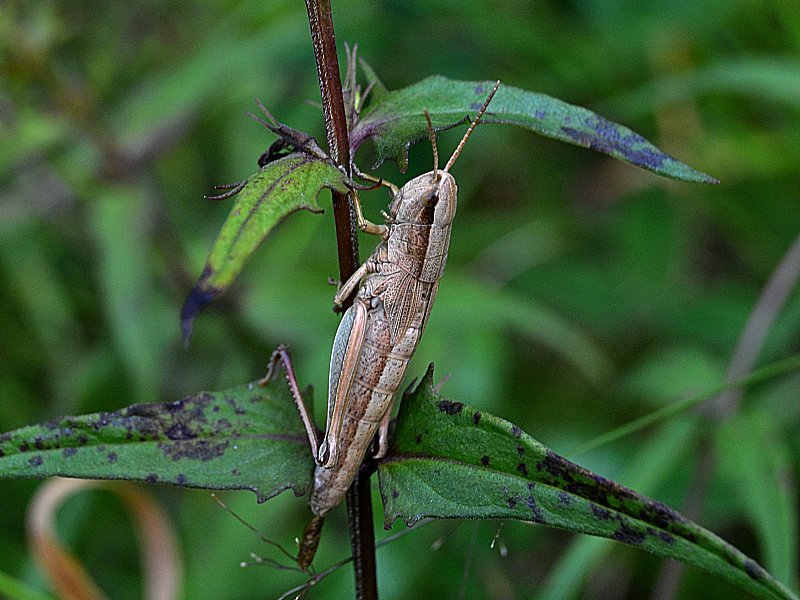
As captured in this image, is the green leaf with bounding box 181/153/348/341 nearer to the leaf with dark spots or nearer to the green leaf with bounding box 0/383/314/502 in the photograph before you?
the green leaf with bounding box 0/383/314/502

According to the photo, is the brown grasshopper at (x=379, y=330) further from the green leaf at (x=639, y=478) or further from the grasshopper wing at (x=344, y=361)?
the green leaf at (x=639, y=478)

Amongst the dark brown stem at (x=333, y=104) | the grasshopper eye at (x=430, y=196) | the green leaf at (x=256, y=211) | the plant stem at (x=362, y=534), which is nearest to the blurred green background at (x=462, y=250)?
the plant stem at (x=362, y=534)

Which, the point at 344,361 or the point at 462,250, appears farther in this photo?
the point at 462,250

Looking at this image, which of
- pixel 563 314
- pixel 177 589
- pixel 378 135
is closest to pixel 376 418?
pixel 378 135

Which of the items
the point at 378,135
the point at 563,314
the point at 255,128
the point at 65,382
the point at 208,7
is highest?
the point at 208,7

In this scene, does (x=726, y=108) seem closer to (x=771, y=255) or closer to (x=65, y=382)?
(x=771, y=255)

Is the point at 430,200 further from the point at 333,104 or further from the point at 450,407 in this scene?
the point at 450,407

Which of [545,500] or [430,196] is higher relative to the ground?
[430,196]

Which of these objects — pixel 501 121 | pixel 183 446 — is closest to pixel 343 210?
pixel 501 121

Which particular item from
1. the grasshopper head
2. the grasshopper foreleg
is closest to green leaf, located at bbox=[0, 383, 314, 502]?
the grasshopper foreleg
